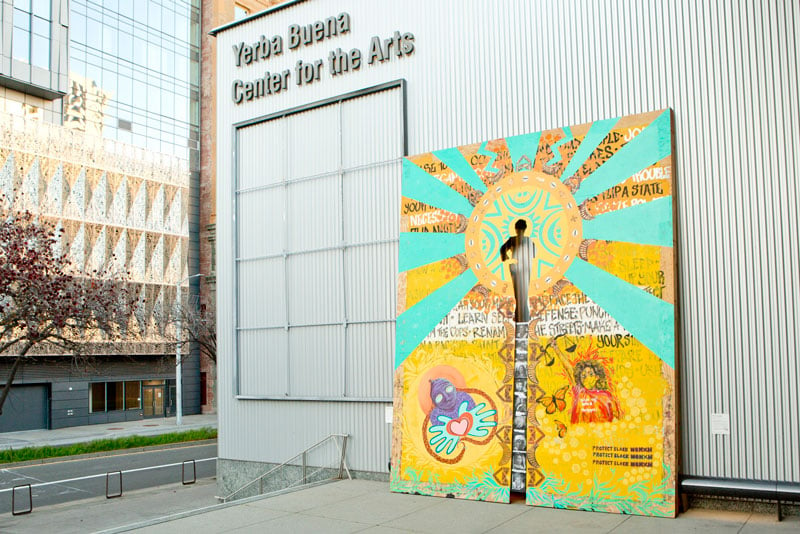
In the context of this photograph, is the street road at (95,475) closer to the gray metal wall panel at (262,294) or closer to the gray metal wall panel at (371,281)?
the gray metal wall panel at (262,294)

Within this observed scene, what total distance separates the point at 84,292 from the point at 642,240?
24707mm

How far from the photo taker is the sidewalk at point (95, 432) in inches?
1492

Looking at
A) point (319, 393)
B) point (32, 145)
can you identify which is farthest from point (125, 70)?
point (319, 393)

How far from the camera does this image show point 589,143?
14031 millimetres

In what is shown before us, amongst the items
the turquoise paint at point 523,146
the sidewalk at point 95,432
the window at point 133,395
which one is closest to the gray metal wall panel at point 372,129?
the turquoise paint at point 523,146

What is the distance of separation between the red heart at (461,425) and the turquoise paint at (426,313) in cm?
192

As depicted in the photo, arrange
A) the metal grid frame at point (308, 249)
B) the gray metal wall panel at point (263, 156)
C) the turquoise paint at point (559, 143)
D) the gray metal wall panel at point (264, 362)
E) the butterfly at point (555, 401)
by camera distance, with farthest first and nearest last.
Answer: the gray metal wall panel at point (263, 156)
the gray metal wall panel at point (264, 362)
the metal grid frame at point (308, 249)
the turquoise paint at point (559, 143)
the butterfly at point (555, 401)

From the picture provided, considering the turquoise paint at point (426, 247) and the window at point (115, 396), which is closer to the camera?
the turquoise paint at point (426, 247)

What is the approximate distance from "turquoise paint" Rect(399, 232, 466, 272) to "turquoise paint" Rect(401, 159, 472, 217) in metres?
0.61

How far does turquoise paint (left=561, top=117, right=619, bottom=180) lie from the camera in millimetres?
13891

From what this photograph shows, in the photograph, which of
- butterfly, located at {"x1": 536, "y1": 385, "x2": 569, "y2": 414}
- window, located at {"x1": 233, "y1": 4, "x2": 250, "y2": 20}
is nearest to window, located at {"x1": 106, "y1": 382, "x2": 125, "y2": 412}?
window, located at {"x1": 233, "y1": 4, "x2": 250, "y2": 20}

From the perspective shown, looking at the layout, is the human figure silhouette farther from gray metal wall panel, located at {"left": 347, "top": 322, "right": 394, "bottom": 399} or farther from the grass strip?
the grass strip

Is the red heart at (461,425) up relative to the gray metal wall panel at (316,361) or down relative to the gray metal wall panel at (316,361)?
down

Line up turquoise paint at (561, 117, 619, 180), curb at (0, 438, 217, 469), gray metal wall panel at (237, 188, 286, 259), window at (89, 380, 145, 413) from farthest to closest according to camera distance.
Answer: window at (89, 380, 145, 413)
curb at (0, 438, 217, 469)
gray metal wall panel at (237, 188, 286, 259)
turquoise paint at (561, 117, 619, 180)
